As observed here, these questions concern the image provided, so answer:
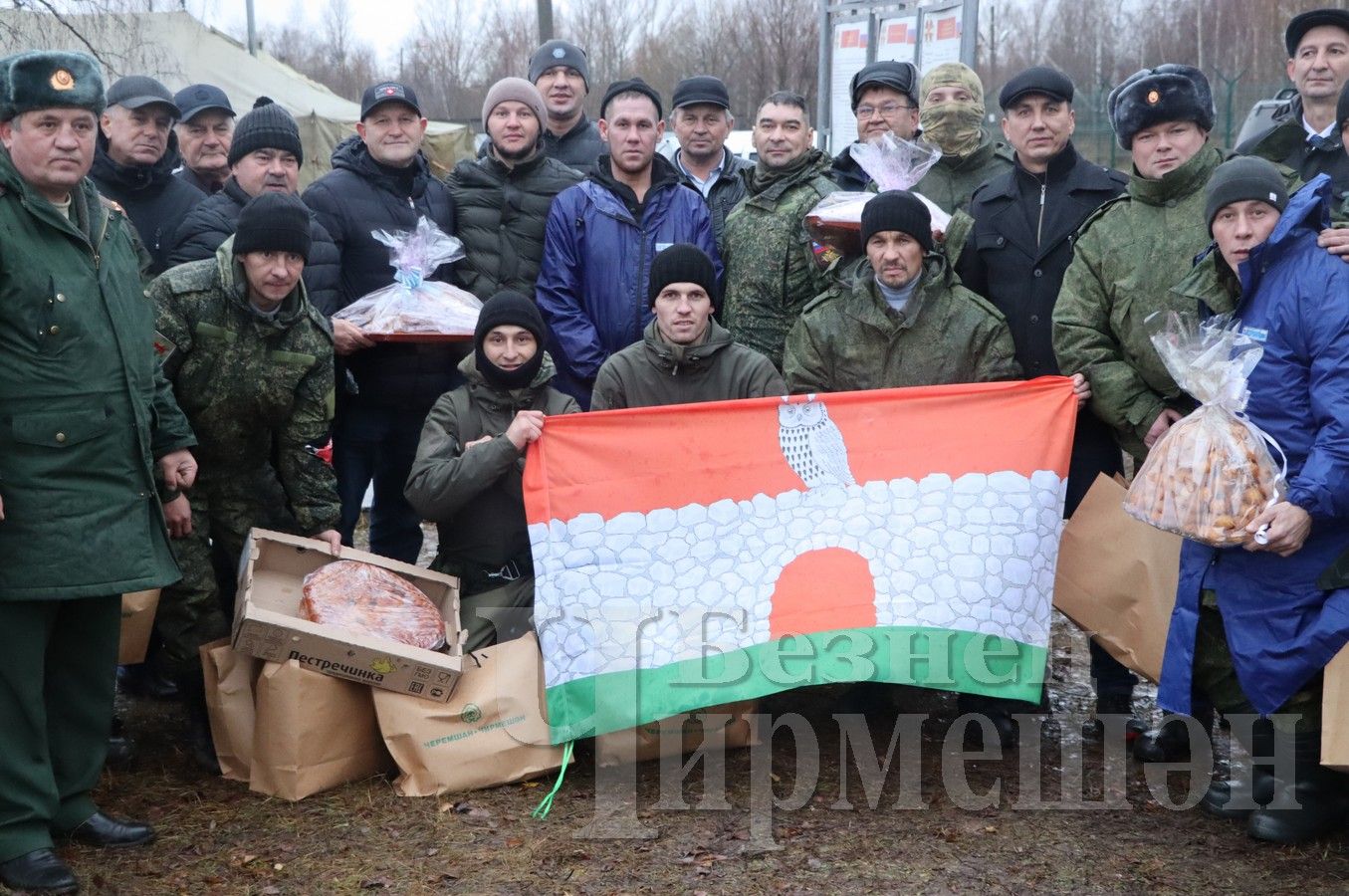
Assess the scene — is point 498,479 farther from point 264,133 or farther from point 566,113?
point 566,113

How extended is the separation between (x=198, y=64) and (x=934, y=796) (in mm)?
19390

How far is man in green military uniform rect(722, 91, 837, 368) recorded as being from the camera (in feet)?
19.2

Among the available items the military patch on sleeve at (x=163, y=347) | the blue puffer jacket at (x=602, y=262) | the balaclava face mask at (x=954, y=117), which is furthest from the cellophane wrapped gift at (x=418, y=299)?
the balaclava face mask at (x=954, y=117)

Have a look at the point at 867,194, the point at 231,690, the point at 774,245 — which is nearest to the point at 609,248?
the point at 774,245

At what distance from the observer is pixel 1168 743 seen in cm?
518

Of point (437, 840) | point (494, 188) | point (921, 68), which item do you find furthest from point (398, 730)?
point (921, 68)

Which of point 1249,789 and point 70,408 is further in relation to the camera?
point 1249,789

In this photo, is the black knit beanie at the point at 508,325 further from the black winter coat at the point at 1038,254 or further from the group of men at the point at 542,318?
the black winter coat at the point at 1038,254

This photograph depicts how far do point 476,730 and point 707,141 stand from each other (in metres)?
3.09

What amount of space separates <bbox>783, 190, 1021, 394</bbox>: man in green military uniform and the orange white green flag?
28cm

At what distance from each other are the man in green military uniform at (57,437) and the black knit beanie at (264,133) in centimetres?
141

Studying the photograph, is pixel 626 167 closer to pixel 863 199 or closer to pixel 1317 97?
pixel 863 199

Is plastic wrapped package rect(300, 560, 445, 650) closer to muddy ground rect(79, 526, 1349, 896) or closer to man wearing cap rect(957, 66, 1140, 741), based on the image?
muddy ground rect(79, 526, 1349, 896)

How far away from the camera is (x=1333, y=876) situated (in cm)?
416
